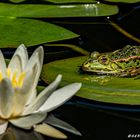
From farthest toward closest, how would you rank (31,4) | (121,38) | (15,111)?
(31,4) < (121,38) < (15,111)

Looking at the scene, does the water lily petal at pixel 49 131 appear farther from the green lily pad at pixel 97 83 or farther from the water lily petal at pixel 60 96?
the green lily pad at pixel 97 83

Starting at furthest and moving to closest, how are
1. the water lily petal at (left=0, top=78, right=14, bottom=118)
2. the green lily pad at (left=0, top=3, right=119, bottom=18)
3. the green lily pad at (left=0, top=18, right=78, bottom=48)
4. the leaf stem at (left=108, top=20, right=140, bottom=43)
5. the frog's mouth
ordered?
the green lily pad at (left=0, top=3, right=119, bottom=18), the leaf stem at (left=108, top=20, right=140, bottom=43), the green lily pad at (left=0, top=18, right=78, bottom=48), the frog's mouth, the water lily petal at (left=0, top=78, right=14, bottom=118)

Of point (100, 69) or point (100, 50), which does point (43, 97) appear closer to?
point (100, 69)

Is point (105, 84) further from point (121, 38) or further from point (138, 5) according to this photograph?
point (138, 5)

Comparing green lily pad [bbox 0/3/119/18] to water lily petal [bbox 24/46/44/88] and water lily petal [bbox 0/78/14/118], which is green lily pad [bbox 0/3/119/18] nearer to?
water lily petal [bbox 24/46/44/88]

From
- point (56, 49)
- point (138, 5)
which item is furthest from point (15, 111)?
point (138, 5)

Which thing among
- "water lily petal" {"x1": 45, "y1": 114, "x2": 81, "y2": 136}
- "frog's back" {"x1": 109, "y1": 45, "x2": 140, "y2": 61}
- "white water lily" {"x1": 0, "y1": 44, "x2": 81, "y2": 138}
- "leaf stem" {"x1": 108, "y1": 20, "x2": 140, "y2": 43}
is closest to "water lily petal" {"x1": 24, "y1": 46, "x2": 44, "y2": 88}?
"white water lily" {"x1": 0, "y1": 44, "x2": 81, "y2": 138}

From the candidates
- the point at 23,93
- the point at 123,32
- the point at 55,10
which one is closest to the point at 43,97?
the point at 23,93
